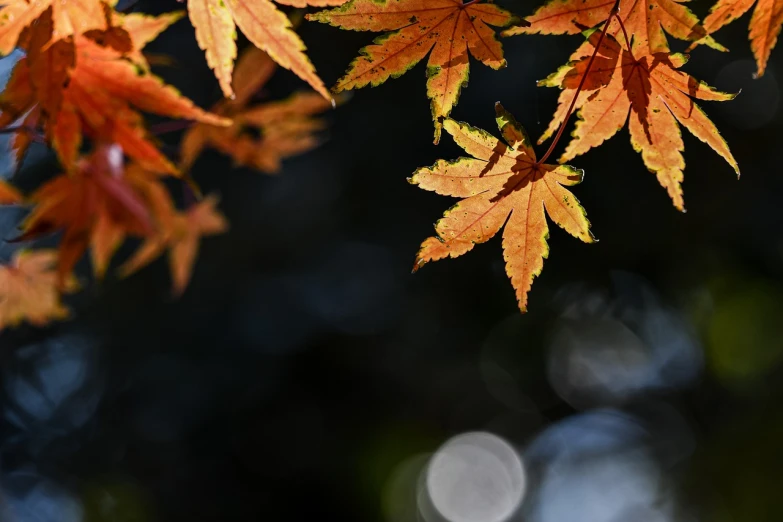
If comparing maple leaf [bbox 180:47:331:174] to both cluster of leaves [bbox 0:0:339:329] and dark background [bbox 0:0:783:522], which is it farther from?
dark background [bbox 0:0:783:522]

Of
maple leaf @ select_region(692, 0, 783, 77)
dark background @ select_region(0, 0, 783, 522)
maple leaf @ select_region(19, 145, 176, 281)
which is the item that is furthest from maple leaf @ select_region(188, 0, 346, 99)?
dark background @ select_region(0, 0, 783, 522)

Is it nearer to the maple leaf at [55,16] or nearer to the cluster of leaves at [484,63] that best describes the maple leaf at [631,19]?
the cluster of leaves at [484,63]

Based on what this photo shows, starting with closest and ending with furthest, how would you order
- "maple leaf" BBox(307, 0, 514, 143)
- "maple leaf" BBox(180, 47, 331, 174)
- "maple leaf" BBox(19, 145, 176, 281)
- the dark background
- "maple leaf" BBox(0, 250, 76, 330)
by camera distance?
"maple leaf" BBox(307, 0, 514, 143) < "maple leaf" BBox(19, 145, 176, 281) < "maple leaf" BBox(180, 47, 331, 174) < "maple leaf" BBox(0, 250, 76, 330) < the dark background

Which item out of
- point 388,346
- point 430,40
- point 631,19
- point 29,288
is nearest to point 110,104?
point 430,40

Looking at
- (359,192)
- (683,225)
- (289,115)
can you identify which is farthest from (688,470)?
(289,115)

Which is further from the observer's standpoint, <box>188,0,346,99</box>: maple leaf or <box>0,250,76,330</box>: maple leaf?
<box>0,250,76,330</box>: maple leaf

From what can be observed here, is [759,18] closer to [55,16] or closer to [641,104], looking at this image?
[641,104]
